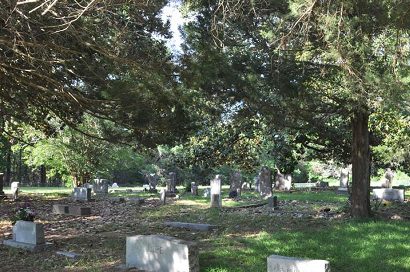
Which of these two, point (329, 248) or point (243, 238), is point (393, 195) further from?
point (329, 248)

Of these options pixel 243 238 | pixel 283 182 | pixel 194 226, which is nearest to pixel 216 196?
pixel 194 226

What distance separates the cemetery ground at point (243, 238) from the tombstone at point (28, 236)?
163 millimetres

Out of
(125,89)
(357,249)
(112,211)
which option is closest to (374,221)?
(357,249)

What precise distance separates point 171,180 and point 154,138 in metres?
16.1

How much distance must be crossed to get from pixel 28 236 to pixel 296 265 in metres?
6.14

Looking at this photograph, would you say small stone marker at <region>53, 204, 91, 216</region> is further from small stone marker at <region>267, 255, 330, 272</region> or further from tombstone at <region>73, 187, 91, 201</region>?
small stone marker at <region>267, 255, 330, 272</region>

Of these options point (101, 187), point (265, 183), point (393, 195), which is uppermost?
point (265, 183)

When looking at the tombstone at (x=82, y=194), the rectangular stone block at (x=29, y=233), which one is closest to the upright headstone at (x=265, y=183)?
the tombstone at (x=82, y=194)

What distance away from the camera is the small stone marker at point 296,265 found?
205 inches

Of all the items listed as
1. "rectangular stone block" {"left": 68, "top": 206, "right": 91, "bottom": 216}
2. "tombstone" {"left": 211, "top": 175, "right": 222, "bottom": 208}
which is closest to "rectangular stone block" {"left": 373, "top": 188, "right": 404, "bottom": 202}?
"tombstone" {"left": 211, "top": 175, "right": 222, "bottom": 208}

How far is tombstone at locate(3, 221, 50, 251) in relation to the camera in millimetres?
9211

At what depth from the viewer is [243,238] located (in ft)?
31.3

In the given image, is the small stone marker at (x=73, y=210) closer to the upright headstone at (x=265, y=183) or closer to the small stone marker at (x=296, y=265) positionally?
the upright headstone at (x=265, y=183)

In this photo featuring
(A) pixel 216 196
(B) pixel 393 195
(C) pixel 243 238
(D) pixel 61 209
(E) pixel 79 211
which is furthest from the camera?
(B) pixel 393 195
